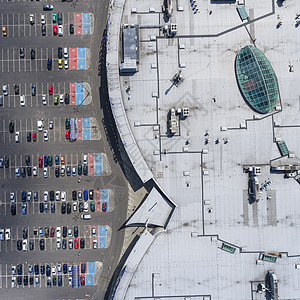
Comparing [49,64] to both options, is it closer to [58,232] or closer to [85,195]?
[85,195]

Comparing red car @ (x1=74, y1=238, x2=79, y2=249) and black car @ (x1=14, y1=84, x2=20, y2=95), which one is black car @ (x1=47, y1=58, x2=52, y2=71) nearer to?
black car @ (x1=14, y1=84, x2=20, y2=95)

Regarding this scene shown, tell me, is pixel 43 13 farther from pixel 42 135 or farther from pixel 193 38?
pixel 193 38

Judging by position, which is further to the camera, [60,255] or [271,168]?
[60,255]

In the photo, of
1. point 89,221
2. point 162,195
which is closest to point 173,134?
point 162,195

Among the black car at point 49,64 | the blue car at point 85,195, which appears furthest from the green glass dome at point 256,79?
the black car at point 49,64

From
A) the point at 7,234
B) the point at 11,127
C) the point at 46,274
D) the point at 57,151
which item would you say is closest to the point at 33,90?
the point at 11,127

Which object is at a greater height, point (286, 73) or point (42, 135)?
point (286, 73)

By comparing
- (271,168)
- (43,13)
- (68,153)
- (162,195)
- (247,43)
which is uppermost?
(43,13)
